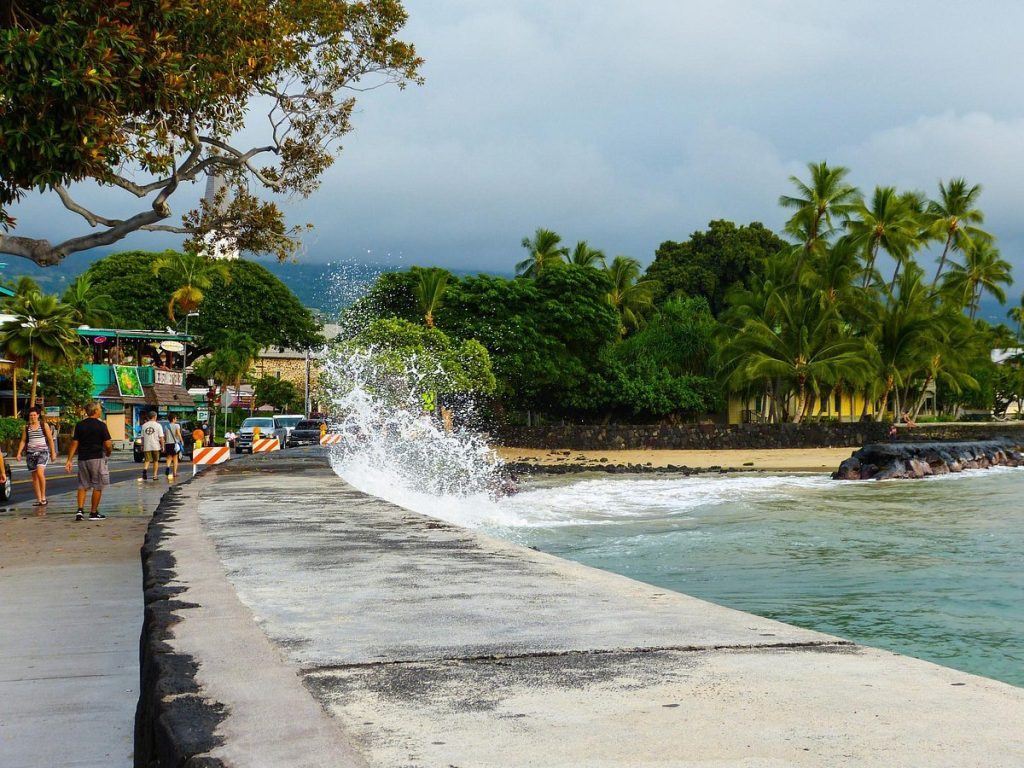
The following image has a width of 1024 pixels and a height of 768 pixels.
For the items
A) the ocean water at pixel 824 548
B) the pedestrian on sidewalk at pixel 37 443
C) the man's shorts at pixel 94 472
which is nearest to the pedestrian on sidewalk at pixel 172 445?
the pedestrian on sidewalk at pixel 37 443

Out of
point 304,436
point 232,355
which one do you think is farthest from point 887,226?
point 232,355

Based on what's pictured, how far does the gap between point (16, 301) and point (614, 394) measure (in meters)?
27.1

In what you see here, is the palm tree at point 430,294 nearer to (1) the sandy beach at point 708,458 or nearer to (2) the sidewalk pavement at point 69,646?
(1) the sandy beach at point 708,458

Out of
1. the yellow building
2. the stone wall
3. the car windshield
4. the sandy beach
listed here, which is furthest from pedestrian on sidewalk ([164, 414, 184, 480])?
the yellow building

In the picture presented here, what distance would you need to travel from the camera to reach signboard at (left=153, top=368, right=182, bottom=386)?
58.0m

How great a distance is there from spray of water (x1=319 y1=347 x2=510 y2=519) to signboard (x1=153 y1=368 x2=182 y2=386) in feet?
36.6

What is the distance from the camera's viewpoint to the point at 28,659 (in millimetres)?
6211

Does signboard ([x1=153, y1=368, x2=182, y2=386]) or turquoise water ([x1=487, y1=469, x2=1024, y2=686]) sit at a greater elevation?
signboard ([x1=153, y1=368, x2=182, y2=386])

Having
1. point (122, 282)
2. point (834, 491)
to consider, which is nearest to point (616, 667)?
point (834, 491)

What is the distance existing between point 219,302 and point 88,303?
Answer: 1114cm

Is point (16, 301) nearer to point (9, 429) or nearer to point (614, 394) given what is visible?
point (9, 429)

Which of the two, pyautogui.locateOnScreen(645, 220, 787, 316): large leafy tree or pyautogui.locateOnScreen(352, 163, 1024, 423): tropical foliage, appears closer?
pyautogui.locateOnScreen(352, 163, 1024, 423): tropical foliage

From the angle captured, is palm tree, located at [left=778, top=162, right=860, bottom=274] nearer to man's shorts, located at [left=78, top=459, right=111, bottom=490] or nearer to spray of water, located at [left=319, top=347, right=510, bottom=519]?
spray of water, located at [left=319, top=347, right=510, bottom=519]

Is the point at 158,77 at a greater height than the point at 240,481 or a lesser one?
greater
